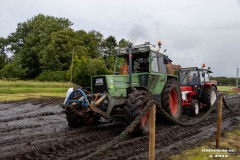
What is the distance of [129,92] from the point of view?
899cm

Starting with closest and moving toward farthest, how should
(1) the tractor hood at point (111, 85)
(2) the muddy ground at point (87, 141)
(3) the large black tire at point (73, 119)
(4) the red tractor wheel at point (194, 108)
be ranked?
(2) the muddy ground at point (87, 141) < (1) the tractor hood at point (111, 85) < (3) the large black tire at point (73, 119) < (4) the red tractor wheel at point (194, 108)

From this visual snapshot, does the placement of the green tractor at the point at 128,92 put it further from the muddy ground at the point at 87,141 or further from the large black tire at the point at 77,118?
the muddy ground at the point at 87,141

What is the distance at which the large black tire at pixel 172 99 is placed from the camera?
986cm

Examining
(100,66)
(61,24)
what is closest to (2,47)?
(61,24)

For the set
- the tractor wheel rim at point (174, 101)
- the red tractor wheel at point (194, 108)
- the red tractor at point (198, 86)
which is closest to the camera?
the tractor wheel rim at point (174, 101)

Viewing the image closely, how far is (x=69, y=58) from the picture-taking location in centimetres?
5178

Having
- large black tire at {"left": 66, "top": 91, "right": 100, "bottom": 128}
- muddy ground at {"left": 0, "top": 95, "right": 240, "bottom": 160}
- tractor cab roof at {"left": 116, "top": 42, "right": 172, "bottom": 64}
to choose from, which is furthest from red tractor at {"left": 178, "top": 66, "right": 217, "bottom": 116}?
large black tire at {"left": 66, "top": 91, "right": 100, "bottom": 128}

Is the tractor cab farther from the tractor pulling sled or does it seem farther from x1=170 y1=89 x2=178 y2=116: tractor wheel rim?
the tractor pulling sled

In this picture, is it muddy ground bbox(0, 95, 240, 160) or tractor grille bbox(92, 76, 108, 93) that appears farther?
tractor grille bbox(92, 76, 108, 93)

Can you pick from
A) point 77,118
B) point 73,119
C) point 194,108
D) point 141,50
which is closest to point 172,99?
point 194,108

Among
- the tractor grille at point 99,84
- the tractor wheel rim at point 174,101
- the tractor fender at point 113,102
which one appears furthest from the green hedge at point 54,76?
the tractor fender at point 113,102

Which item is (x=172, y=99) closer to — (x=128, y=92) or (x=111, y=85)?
(x=128, y=92)

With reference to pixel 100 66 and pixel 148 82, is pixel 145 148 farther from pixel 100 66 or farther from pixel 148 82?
pixel 100 66

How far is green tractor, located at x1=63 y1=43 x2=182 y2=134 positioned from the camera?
26.4ft
